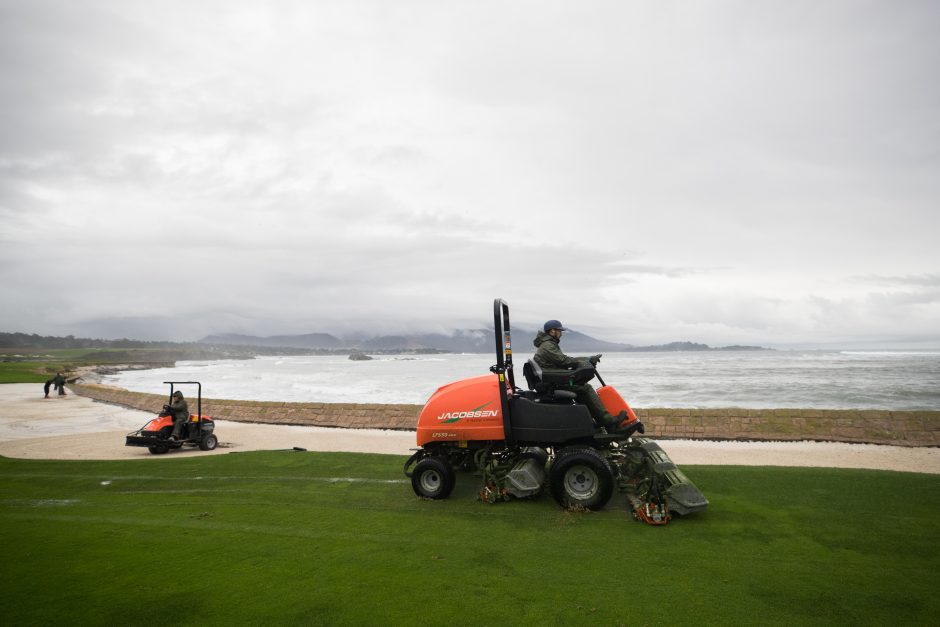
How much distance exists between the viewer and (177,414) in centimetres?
1179

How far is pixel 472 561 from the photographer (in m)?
4.46

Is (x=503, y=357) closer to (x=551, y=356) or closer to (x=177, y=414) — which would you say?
(x=551, y=356)

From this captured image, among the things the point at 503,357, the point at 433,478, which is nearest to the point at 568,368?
the point at 503,357

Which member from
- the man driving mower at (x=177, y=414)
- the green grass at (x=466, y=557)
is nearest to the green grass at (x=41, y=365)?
the man driving mower at (x=177, y=414)

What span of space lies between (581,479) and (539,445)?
0.60m

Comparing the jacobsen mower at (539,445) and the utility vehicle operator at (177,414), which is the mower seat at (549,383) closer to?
the jacobsen mower at (539,445)

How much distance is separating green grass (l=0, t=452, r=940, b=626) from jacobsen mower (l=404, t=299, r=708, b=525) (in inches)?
10.4

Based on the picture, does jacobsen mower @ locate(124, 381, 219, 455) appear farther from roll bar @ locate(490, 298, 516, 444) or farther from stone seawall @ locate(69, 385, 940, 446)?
roll bar @ locate(490, 298, 516, 444)

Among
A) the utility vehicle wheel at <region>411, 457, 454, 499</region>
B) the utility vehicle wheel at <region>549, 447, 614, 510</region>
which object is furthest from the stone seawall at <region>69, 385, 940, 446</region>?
the utility vehicle wheel at <region>411, 457, 454, 499</region>

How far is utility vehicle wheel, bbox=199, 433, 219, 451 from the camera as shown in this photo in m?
11.7

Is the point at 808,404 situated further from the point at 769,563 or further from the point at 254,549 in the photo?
the point at 254,549

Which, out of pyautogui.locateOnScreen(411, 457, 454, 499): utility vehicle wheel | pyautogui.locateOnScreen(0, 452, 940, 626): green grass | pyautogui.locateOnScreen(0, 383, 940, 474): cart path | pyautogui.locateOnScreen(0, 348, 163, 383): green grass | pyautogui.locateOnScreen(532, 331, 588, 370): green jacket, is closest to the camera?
pyautogui.locateOnScreen(0, 452, 940, 626): green grass

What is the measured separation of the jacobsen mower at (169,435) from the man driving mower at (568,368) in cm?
877

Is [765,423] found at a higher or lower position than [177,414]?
lower
